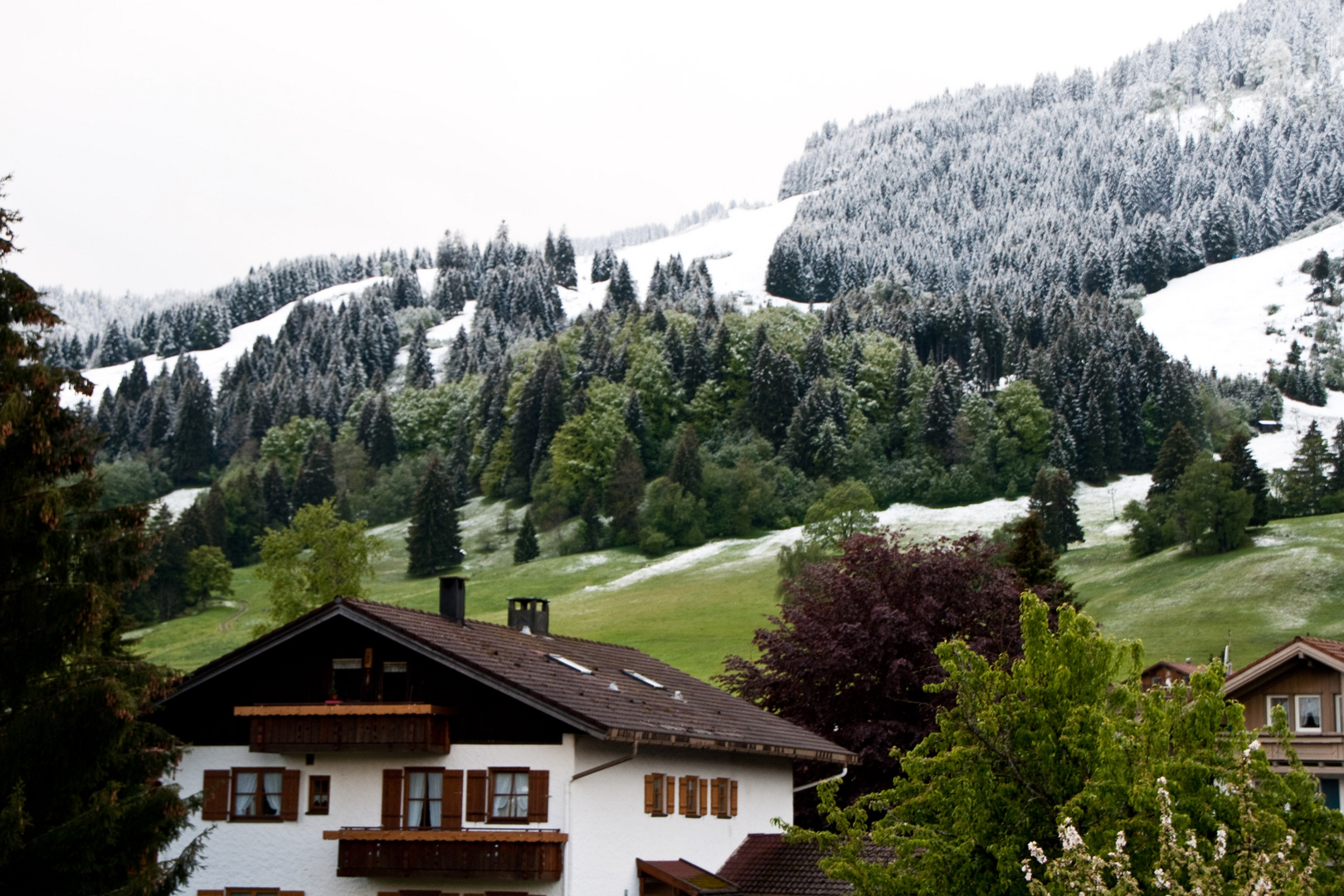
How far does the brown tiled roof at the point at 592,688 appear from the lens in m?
25.9

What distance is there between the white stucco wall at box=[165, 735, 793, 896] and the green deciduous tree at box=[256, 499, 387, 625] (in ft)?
129

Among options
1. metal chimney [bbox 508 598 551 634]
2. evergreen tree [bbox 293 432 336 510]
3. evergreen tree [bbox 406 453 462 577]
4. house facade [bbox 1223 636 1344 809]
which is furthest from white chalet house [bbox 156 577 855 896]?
evergreen tree [bbox 293 432 336 510]

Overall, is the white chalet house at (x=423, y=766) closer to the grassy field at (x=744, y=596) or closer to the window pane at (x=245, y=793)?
the window pane at (x=245, y=793)

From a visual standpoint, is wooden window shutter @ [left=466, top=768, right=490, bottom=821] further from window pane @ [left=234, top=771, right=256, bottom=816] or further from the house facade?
the house facade

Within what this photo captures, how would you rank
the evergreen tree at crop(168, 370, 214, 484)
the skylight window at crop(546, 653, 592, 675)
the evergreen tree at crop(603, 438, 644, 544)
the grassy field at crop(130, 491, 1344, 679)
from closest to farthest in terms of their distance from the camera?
the skylight window at crop(546, 653, 592, 675)
the grassy field at crop(130, 491, 1344, 679)
the evergreen tree at crop(603, 438, 644, 544)
the evergreen tree at crop(168, 370, 214, 484)

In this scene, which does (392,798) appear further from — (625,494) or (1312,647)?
(625,494)

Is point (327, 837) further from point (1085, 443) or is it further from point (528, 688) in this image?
point (1085, 443)

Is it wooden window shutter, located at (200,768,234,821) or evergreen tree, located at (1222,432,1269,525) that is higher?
evergreen tree, located at (1222,432,1269,525)

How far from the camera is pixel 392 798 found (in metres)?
26.8

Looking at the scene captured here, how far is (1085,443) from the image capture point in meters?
152

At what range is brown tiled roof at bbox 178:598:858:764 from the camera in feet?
85.0

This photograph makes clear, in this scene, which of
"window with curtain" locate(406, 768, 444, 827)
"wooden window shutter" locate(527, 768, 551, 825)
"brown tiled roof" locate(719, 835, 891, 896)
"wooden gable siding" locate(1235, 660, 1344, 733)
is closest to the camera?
"wooden window shutter" locate(527, 768, 551, 825)

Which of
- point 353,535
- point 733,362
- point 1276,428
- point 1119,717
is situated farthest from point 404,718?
point 1276,428

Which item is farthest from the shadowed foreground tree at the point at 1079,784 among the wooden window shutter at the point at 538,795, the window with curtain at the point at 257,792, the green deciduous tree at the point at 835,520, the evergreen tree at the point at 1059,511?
the evergreen tree at the point at 1059,511
